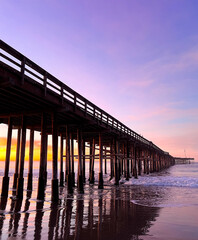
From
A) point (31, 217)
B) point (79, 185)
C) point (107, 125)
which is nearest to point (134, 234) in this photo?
point (31, 217)

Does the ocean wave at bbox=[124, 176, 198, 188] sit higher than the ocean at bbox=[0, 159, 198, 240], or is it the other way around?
the ocean at bbox=[0, 159, 198, 240]

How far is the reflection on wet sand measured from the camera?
5.85m

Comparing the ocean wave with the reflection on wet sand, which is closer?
the reflection on wet sand

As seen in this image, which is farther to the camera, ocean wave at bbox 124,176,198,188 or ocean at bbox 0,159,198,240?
ocean wave at bbox 124,176,198,188

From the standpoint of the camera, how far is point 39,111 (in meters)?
11.8

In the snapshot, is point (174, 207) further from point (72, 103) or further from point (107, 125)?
point (107, 125)

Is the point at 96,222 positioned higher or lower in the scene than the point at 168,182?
higher

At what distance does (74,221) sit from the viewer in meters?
7.17

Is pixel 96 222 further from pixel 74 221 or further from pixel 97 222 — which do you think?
pixel 74 221

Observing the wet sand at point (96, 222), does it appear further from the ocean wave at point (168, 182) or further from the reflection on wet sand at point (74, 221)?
the ocean wave at point (168, 182)

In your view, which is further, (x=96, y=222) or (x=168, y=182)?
(x=168, y=182)

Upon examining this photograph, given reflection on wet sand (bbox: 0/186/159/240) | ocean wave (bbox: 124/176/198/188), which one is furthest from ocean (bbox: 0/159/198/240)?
ocean wave (bbox: 124/176/198/188)

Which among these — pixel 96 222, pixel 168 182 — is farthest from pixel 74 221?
pixel 168 182

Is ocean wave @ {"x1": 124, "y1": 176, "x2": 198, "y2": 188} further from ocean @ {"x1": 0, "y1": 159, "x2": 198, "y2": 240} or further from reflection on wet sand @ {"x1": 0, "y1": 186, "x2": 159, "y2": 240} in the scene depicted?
reflection on wet sand @ {"x1": 0, "y1": 186, "x2": 159, "y2": 240}
